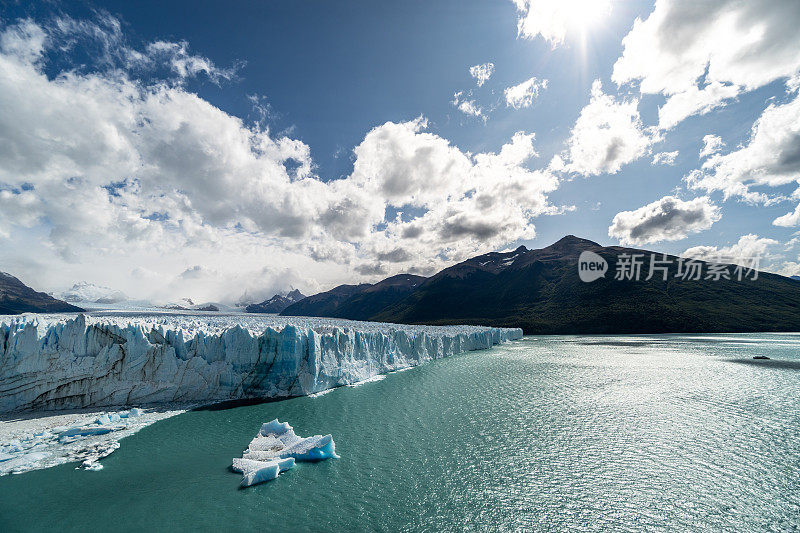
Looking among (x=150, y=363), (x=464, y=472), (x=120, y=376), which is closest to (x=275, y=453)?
(x=464, y=472)

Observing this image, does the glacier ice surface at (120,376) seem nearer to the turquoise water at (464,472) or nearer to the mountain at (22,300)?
the turquoise water at (464,472)

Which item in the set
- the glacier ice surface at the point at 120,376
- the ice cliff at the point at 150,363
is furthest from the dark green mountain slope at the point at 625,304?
the glacier ice surface at the point at 120,376

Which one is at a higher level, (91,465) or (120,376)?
(120,376)

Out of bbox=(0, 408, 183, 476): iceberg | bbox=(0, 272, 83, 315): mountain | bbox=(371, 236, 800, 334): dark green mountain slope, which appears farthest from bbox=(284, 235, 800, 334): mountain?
bbox=(0, 272, 83, 315): mountain

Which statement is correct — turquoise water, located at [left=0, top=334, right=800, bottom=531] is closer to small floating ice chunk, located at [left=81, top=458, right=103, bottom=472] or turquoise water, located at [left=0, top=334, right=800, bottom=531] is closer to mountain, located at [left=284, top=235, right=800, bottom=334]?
small floating ice chunk, located at [left=81, top=458, right=103, bottom=472]

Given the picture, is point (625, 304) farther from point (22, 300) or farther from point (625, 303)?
point (22, 300)
